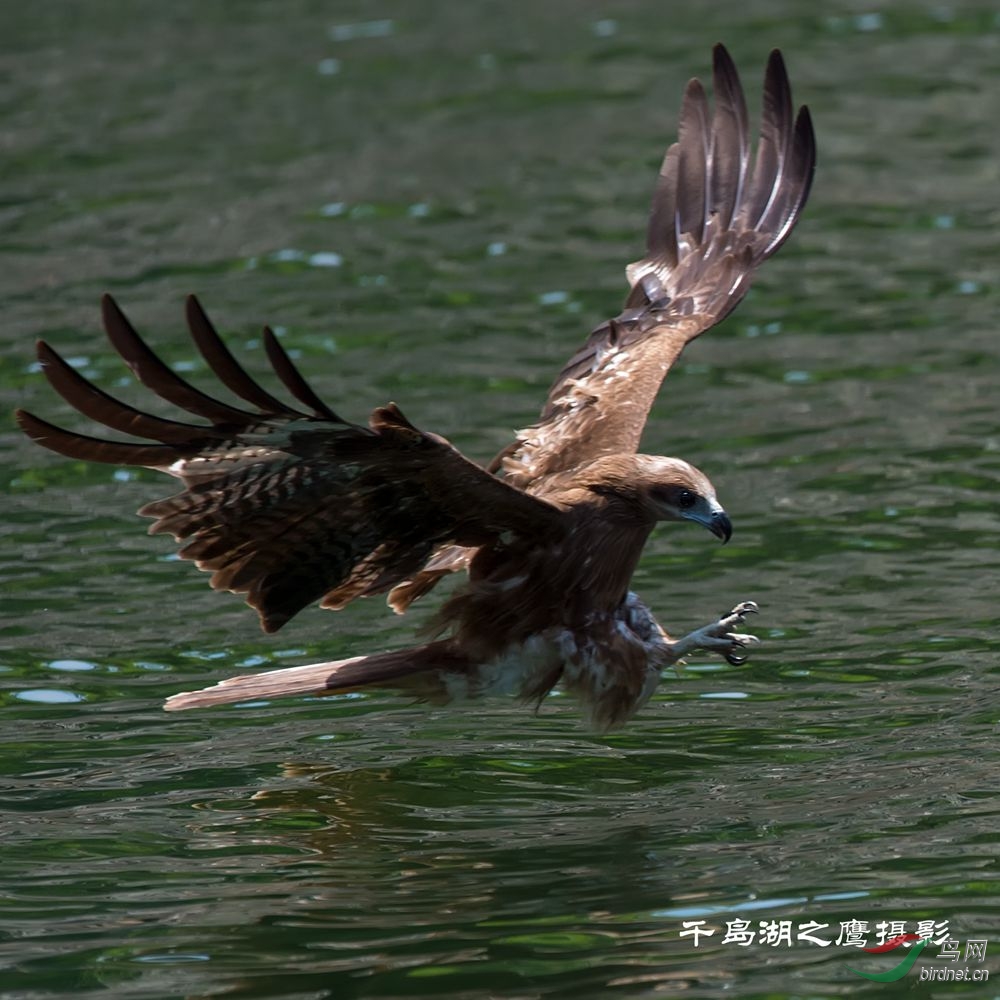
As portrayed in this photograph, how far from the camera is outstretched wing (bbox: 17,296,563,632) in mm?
6027

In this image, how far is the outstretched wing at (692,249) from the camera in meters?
8.49

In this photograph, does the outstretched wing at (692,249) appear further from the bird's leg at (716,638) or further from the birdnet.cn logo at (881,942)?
the birdnet.cn logo at (881,942)

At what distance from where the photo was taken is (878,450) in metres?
10.9

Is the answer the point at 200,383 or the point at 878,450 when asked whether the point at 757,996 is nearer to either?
the point at 878,450

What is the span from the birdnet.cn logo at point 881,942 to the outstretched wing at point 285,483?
1.61m

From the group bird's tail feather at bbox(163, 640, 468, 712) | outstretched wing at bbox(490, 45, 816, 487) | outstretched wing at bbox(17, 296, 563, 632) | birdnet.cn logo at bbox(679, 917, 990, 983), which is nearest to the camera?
birdnet.cn logo at bbox(679, 917, 990, 983)

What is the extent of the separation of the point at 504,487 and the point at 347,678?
109 cm

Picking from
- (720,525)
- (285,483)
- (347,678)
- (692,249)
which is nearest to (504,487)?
(285,483)

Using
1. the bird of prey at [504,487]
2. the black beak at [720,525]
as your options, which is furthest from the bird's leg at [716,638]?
the black beak at [720,525]

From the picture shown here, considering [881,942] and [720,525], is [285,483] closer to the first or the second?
[720,525]

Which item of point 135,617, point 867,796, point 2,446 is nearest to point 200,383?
point 2,446

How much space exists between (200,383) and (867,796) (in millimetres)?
5716

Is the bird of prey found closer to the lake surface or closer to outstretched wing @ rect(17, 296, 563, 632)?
outstretched wing @ rect(17, 296, 563, 632)

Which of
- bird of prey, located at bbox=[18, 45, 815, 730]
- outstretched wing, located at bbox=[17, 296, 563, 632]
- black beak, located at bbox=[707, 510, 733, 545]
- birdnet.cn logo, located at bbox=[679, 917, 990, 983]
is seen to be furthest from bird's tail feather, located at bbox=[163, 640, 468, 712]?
birdnet.cn logo, located at bbox=[679, 917, 990, 983]
